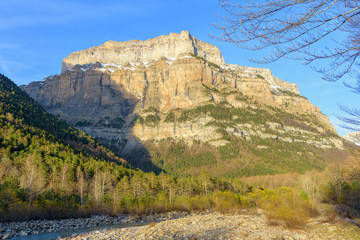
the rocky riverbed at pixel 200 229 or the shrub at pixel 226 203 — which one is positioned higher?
the rocky riverbed at pixel 200 229

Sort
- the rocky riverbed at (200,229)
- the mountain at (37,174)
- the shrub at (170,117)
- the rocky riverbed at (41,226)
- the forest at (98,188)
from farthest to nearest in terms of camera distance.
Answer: the shrub at (170,117) < the mountain at (37,174) < the forest at (98,188) < the rocky riverbed at (41,226) < the rocky riverbed at (200,229)

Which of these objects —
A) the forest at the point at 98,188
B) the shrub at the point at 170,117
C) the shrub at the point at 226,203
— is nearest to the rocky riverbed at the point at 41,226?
the forest at the point at 98,188

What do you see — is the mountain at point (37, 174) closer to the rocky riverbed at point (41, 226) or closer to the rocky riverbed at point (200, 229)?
the rocky riverbed at point (41, 226)

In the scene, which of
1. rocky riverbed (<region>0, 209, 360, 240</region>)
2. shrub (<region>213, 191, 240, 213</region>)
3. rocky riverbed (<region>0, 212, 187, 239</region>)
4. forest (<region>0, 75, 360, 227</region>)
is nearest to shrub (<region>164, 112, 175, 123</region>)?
forest (<region>0, 75, 360, 227</region>)

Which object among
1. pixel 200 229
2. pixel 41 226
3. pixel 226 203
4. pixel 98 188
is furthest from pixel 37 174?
pixel 200 229

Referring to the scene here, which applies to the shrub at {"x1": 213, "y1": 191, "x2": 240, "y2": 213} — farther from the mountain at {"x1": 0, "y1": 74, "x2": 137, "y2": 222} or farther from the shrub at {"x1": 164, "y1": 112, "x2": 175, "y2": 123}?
the shrub at {"x1": 164, "y1": 112, "x2": 175, "y2": 123}

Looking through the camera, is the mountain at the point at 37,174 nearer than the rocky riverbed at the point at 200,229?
No

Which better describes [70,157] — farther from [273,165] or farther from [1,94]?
[273,165]

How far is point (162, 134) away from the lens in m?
192

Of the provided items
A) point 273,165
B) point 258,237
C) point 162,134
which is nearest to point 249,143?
point 273,165

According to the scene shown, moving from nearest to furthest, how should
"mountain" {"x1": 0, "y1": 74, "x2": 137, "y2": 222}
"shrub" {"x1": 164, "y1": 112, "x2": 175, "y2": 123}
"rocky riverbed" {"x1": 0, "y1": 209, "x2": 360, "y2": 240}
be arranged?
1. "rocky riverbed" {"x1": 0, "y1": 209, "x2": 360, "y2": 240}
2. "mountain" {"x1": 0, "y1": 74, "x2": 137, "y2": 222}
3. "shrub" {"x1": 164, "y1": 112, "x2": 175, "y2": 123}

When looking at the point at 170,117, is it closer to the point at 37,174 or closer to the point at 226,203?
the point at 226,203

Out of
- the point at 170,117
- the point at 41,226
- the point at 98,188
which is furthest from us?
the point at 170,117

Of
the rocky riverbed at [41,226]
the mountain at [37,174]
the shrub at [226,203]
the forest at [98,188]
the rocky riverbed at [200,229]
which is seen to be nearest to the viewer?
the rocky riverbed at [200,229]
